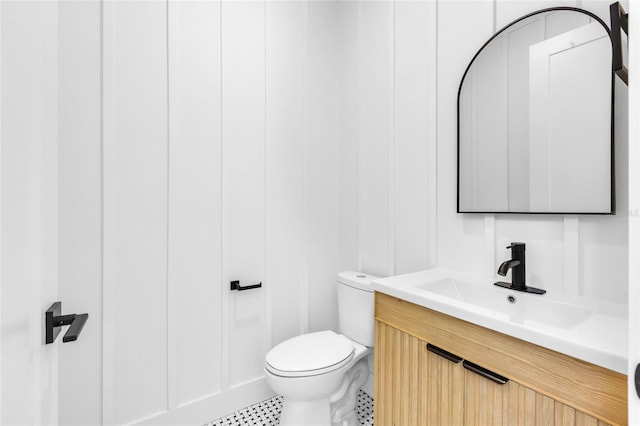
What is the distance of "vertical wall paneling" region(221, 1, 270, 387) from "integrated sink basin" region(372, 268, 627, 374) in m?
0.81

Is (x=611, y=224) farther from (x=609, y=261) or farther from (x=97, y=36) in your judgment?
(x=97, y=36)

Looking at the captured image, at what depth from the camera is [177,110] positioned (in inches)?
60.4

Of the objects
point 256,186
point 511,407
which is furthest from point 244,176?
point 511,407

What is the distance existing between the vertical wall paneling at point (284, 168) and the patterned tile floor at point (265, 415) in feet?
1.09

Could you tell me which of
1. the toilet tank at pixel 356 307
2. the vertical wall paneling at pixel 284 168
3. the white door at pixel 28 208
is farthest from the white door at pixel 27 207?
the toilet tank at pixel 356 307

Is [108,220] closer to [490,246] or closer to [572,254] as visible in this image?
[490,246]

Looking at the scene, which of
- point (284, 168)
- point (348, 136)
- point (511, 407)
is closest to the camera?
point (511, 407)

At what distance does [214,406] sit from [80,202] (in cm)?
122

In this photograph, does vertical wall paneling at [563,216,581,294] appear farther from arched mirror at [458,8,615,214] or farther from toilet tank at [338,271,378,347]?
toilet tank at [338,271,378,347]

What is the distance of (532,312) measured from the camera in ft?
3.59

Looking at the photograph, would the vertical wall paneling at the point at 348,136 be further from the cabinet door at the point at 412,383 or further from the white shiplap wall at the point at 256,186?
the cabinet door at the point at 412,383

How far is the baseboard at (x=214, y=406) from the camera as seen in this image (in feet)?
4.92

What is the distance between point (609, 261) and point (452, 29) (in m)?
1.15
